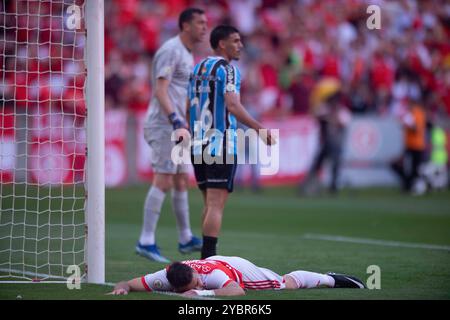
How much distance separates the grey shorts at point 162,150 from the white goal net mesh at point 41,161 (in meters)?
0.81

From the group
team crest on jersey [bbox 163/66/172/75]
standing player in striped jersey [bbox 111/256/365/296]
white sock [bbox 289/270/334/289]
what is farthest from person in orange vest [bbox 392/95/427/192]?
standing player in striped jersey [bbox 111/256/365/296]

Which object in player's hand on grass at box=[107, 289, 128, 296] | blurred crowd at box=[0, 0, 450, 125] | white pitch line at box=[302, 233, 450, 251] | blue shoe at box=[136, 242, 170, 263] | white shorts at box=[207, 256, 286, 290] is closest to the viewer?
player's hand on grass at box=[107, 289, 128, 296]

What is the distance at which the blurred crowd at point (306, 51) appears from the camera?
2414 centimetres

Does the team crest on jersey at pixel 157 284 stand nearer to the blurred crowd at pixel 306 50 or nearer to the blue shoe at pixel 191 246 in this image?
the blue shoe at pixel 191 246

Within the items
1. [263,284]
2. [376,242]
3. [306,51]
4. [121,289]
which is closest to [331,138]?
[306,51]

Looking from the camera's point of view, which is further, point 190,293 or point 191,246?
point 191,246

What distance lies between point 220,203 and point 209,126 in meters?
0.78

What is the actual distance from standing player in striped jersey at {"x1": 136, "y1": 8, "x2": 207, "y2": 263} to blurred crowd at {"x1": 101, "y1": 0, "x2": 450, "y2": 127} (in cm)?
1126

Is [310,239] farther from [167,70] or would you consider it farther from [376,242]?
[167,70]

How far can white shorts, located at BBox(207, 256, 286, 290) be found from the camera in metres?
8.08

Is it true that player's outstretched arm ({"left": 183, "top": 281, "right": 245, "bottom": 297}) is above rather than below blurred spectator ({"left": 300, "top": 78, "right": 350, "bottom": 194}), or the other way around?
below

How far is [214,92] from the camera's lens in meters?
9.83

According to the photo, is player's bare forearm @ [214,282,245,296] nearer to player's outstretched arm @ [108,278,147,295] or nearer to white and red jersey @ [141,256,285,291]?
white and red jersey @ [141,256,285,291]

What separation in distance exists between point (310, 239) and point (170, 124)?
9.51 feet
